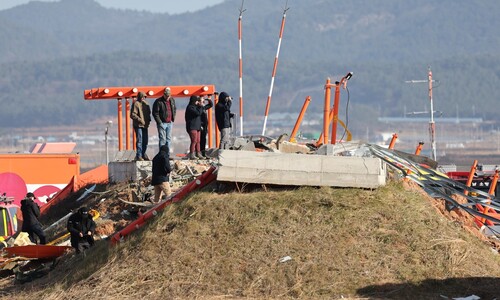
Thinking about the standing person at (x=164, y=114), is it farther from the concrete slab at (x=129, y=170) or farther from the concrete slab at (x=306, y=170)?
the concrete slab at (x=306, y=170)

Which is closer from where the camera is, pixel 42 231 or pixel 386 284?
pixel 386 284

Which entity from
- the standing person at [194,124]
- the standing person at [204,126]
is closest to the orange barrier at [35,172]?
the standing person at [204,126]

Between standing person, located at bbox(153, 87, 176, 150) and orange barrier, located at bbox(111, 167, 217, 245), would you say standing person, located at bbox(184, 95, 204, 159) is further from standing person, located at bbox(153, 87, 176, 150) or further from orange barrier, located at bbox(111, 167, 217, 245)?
orange barrier, located at bbox(111, 167, 217, 245)

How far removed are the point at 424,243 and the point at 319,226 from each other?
4.69 ft

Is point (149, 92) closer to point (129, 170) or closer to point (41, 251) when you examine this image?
point (129, 170)

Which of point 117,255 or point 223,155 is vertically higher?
point 223,155

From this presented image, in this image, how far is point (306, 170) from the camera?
1800 cm

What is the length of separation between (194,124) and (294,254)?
867 cm

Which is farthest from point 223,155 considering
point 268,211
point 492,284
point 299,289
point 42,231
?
point 42,231

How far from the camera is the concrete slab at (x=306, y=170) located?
17.9 metres

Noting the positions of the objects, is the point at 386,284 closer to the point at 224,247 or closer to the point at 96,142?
the point at 224,247

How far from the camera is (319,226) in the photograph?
680 inches

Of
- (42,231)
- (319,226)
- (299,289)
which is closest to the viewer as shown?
(299,289)

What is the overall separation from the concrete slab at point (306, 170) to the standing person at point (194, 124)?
690 centimetres
